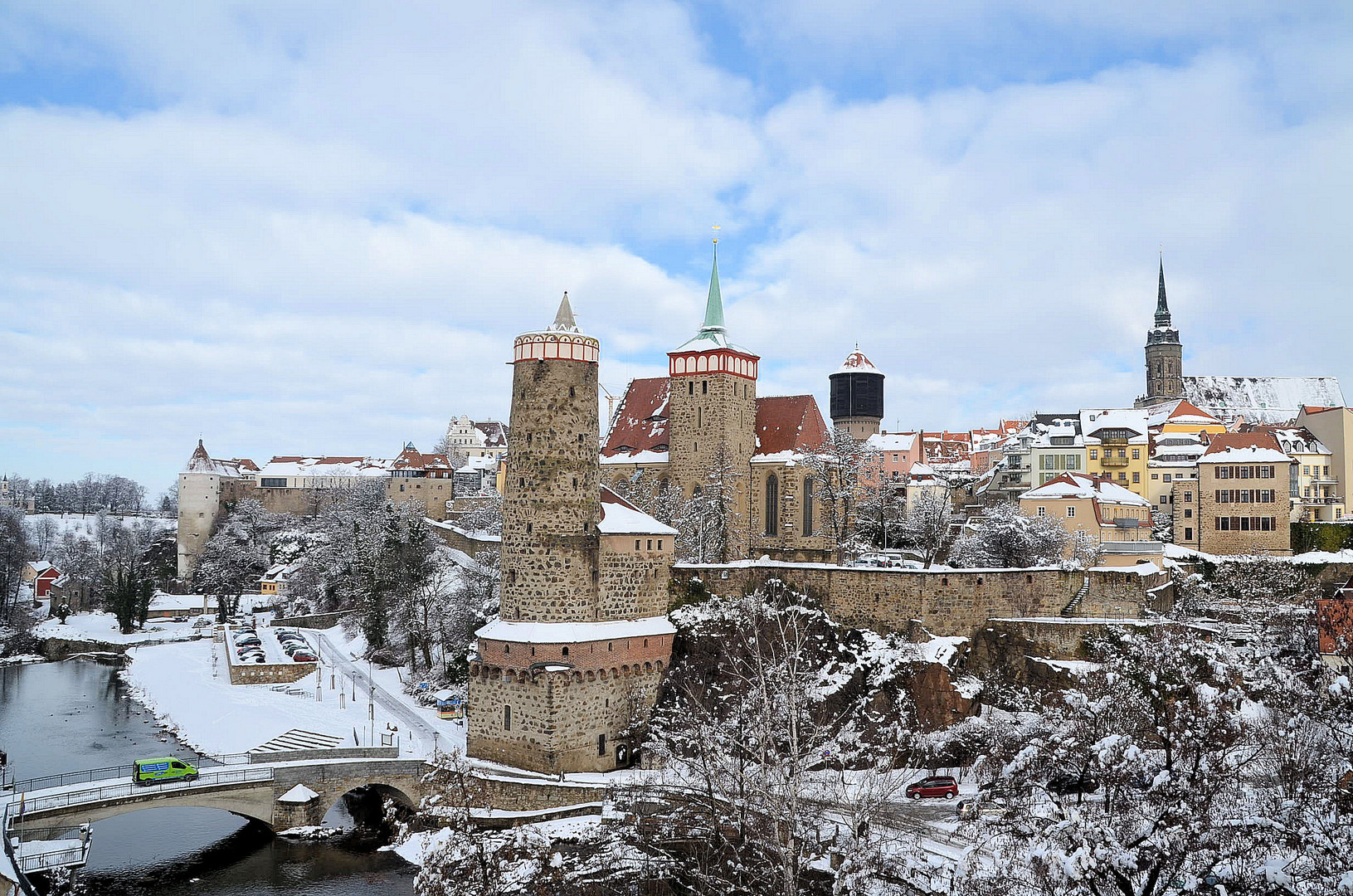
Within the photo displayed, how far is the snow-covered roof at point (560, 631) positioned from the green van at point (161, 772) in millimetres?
9891

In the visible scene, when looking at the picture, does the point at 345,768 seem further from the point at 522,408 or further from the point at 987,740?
the point at 987,740

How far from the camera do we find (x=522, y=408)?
33.0 metres

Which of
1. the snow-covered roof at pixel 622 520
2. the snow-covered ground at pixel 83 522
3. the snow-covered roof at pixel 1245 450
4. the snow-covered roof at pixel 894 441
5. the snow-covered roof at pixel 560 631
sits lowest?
the snow-covered roof at pixel 560 631

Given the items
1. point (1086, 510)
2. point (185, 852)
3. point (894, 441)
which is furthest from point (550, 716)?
point (894, 441)

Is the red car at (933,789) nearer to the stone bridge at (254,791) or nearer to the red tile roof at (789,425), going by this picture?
the stone bridge at (254,791)

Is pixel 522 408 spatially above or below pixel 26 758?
above

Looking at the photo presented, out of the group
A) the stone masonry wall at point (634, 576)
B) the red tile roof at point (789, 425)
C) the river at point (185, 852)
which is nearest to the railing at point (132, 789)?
the river at point (185, 852)

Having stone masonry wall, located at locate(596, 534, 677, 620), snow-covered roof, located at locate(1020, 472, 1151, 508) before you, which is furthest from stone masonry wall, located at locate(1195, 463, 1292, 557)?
stone masonry wall, located at locate(596, 534, 677, 620)

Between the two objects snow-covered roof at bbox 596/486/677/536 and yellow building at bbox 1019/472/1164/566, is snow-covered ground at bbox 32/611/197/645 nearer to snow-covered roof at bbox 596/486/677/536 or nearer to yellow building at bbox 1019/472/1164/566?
snow-covered roof at bbox 596/486/677/536

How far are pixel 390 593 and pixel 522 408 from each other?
24.5m

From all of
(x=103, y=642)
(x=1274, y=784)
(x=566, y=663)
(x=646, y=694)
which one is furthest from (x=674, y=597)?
(x=103, y=642)

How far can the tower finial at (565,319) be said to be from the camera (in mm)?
33344

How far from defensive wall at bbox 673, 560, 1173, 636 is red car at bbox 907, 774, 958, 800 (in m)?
7.55

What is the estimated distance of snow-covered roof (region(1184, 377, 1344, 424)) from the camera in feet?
268
